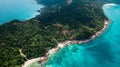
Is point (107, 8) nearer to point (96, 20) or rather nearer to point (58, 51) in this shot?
point (96, 20)

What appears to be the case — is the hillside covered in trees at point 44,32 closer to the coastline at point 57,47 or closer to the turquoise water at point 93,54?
the coastline at point 57,47

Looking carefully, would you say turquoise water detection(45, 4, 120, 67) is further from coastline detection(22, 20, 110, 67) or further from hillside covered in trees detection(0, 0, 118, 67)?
hillside covered in trees detection(0, 0, 118, 67)

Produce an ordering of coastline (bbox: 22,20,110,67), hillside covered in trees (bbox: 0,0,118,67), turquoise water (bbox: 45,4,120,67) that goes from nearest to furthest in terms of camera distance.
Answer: turquoise water (bbox: 45,4,120,67) → coastline (bbox: 22,20,110,67) → hillside covered in trees (bbox: 0,0,118,67)

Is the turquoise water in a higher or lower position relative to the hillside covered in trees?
lower

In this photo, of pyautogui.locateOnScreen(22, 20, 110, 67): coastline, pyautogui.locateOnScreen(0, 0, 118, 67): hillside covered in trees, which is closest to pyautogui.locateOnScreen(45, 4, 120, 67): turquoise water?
pyautogui.locateOnScreen(22, 20, 110, 67): coastline

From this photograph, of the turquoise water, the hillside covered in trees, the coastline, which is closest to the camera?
the turquoise water
